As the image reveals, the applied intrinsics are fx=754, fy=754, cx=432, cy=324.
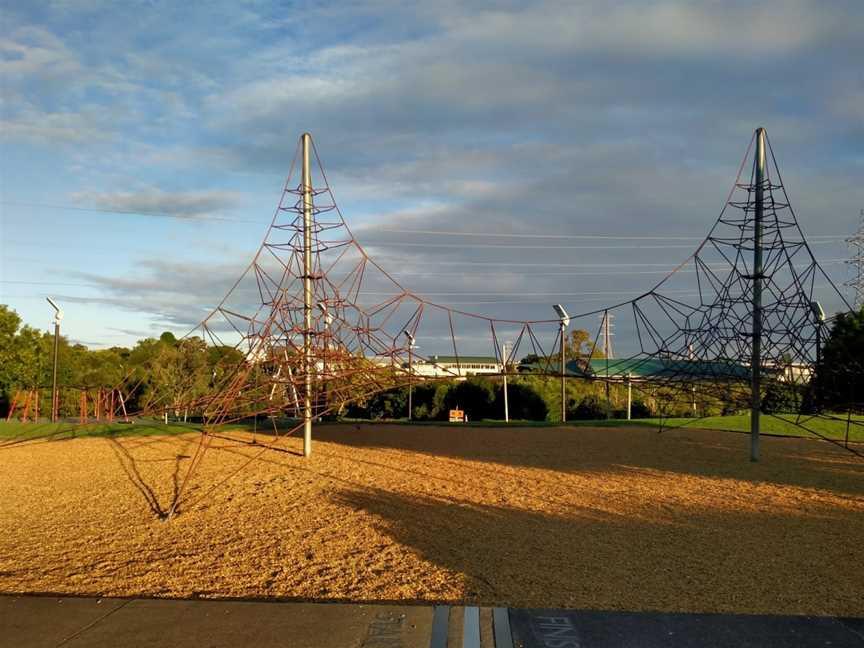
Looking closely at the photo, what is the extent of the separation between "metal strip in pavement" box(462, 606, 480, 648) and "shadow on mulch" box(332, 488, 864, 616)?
42 cm

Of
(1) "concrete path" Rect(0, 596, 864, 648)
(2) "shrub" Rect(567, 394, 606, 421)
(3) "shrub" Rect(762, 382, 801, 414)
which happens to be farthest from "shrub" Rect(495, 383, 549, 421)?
(1) "concrete path" Rect(0, 596, 864, 648)

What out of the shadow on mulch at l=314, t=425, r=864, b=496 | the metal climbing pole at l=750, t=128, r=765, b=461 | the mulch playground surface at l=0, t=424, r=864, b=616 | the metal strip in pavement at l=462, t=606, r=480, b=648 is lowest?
the mulch playground surface at l=0, t=424, r=864, b=616

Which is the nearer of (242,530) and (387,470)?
(242,530)

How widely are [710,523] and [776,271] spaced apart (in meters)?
8.08

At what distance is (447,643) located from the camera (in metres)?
6.04

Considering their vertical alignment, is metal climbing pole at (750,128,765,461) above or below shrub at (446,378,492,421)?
above

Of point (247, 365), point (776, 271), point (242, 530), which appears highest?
point (776, 271)

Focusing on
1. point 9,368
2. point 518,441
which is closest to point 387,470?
point 518,441

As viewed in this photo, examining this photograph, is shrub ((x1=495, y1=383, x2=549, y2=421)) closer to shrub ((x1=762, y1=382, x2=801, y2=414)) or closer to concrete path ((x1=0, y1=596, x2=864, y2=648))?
shrub ((x1=762, y1=382, x2=801, y2=414))

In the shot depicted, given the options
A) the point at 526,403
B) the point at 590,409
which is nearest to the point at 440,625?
the point at 526,403

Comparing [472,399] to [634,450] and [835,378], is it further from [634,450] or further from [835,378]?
[835,378]

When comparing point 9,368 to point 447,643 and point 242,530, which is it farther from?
point 447,643

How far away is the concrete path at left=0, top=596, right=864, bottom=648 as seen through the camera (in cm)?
609

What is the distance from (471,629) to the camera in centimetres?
637
